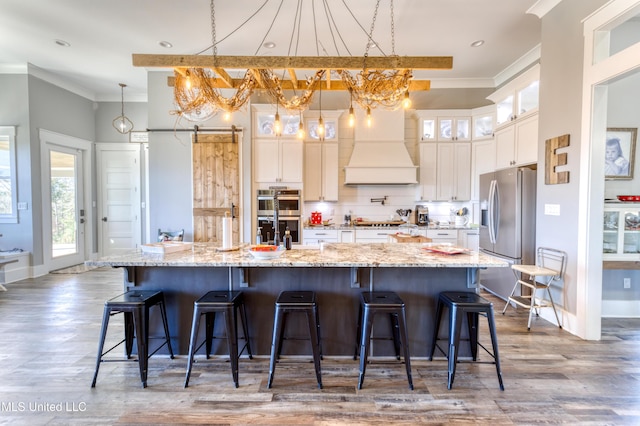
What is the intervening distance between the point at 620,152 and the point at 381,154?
118 inches

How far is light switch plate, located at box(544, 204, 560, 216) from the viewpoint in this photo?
10.4ft

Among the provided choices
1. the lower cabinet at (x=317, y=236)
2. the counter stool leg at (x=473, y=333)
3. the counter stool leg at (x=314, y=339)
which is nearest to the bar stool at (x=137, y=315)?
the counter stool leg at (x=314, y=339)

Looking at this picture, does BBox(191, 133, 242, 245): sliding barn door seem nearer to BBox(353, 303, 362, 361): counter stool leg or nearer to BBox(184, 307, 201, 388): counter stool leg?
BBox(184, 307, 201, 388): counter stool leg

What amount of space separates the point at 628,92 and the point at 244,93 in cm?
436

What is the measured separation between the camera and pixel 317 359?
2.08 meters

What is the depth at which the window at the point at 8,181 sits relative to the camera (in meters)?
5.00

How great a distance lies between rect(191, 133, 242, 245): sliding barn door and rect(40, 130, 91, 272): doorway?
287 cm

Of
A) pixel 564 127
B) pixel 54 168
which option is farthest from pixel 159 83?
Result: pixel 564 127

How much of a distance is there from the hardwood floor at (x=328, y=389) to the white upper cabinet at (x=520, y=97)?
9.40ft

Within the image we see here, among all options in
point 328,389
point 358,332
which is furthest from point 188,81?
point 328,389

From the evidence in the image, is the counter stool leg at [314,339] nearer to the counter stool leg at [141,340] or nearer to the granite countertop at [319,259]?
the granite countertop at [319,259]

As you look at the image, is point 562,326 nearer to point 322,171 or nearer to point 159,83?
point 322,171

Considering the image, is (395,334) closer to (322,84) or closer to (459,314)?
(459,314)

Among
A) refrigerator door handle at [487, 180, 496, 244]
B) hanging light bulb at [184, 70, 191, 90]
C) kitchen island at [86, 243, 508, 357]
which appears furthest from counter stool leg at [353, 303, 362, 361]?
refrigerator door handle at [487, 180, 496, 244]
